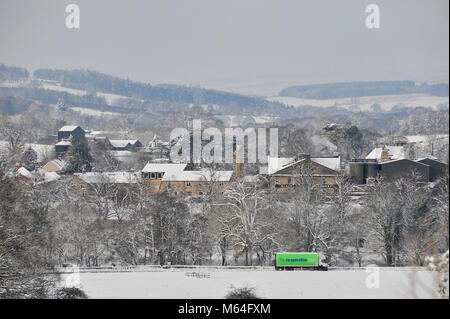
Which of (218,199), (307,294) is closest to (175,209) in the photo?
(218,199)

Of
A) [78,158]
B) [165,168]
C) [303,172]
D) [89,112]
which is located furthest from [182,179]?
[89,112]

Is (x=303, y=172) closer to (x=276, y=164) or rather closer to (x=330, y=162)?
(x=330, y=162)

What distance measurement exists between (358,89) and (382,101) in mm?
12642

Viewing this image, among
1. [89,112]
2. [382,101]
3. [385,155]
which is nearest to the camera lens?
[385,155]

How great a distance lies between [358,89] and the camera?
5928 centimetres

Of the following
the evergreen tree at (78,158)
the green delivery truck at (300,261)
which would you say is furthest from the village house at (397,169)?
the evergreen tree at (78,158)

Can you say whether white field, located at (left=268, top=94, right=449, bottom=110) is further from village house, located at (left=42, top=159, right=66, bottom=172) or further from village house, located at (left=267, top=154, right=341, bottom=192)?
village house, located at (left=267, top=154, right=341, bottom=192)

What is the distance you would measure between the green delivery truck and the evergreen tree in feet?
53.0

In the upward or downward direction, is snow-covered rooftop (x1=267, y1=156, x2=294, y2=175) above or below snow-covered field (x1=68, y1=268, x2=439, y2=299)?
above

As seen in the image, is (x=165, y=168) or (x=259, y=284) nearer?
(x=259, y=284)

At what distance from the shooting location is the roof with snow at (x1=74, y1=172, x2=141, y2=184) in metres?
23.5

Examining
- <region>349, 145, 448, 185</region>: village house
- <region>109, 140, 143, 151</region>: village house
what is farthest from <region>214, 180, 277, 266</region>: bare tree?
<region>109, 140, 143, 151</region>: village house
